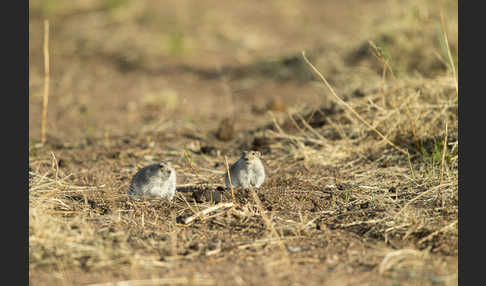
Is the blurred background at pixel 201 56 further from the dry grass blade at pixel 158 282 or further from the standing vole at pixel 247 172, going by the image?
the dry grass blade at pixel 158 282

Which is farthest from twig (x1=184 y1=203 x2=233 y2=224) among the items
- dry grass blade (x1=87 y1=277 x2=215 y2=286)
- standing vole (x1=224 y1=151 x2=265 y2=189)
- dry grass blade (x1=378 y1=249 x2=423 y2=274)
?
dry grass blade (x1=378 y1=249 x2=423 y2=274)

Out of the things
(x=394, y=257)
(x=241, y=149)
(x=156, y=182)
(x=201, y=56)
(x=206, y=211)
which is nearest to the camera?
(x=394, y=257)

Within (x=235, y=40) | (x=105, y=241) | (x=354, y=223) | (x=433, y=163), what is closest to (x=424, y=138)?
(x=433, y=163)

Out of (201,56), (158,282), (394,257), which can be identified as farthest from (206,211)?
(201,56)

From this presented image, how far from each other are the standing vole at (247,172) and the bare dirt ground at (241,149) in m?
0.10

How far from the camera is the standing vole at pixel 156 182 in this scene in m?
4.71

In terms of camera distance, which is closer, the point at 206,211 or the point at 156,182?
the point at 206,211

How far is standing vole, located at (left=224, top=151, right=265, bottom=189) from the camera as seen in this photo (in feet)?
16.3

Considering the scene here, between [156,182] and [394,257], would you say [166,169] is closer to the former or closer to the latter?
[156,182]

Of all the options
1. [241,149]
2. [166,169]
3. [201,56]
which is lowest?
[241,149]

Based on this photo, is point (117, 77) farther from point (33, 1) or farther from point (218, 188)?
point (218, 188)

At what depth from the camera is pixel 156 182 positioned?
4.71 meters

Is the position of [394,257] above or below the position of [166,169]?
below

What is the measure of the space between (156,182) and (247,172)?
800 millimetres
